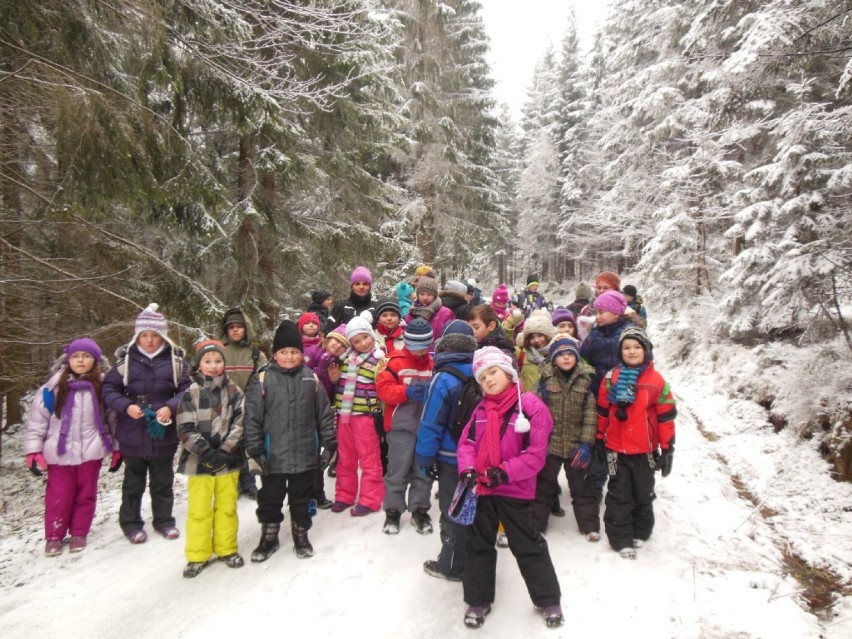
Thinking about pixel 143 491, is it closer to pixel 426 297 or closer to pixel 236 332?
pixel 236 332

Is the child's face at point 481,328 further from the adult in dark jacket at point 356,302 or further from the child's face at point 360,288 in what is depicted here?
the child's face at point 360,288

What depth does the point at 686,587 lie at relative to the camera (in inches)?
151

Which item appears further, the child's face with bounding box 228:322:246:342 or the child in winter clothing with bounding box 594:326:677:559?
the child's face with bounding box 228:322:246:342

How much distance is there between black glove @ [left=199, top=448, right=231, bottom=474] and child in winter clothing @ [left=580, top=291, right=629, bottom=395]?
3.89 metres

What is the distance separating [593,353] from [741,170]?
1110 cm

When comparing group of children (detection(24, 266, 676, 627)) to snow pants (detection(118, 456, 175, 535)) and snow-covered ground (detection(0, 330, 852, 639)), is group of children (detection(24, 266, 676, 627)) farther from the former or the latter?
snow-covered ground (detection(0, 330, 852, 639))

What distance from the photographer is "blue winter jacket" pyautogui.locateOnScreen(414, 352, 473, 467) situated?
3.88 m

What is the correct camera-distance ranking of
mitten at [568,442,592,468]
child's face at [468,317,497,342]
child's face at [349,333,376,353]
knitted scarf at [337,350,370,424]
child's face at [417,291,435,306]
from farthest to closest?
1. child's face at [417,291,435,306]
2. child's face at [468,317,497,342]
3. child's face at [349,333,376,353]
4. knitted scarf at [337,350,370,424]
5. mitten at [568,442,592,468]

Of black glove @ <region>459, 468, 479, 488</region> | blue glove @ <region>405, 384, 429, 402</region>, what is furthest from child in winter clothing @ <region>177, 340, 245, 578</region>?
black glove @ <region>459, 468, 479, 488</region>

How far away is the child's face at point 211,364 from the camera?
438cm

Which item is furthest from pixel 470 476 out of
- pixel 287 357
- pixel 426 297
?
pixel 426 297

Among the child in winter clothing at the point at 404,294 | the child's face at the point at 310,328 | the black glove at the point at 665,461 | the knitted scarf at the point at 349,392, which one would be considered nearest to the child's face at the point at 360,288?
the child in winter clothing at the point at 404,294

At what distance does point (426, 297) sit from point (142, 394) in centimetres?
351

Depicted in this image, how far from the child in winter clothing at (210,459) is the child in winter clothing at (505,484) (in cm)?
228
